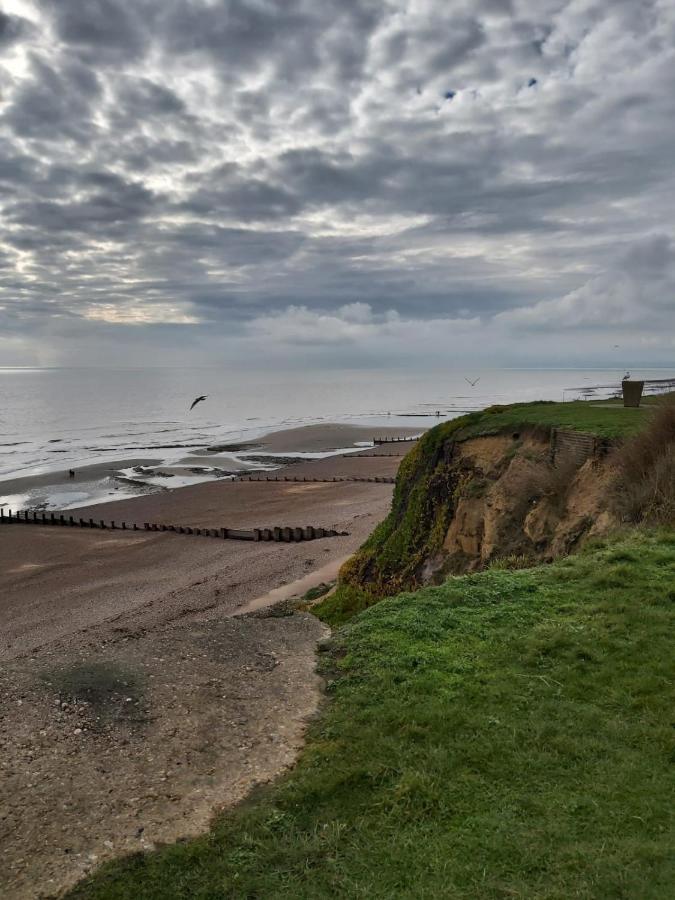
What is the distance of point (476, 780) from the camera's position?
19.3 feet

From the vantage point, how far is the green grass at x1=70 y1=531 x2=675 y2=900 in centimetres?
486

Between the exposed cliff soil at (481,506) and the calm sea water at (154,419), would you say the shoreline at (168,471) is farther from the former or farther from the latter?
the exposed cliff soil at (481,506)

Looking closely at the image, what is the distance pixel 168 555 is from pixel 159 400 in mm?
119754

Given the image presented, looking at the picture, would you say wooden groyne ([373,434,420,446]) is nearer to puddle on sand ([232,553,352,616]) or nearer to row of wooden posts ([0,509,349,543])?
row of wooden posts ([0,509,349,543])

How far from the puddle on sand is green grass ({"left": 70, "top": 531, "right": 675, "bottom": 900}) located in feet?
31.4

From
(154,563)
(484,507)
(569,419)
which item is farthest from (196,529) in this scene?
(569,419)

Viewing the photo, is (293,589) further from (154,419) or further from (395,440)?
(154,419)

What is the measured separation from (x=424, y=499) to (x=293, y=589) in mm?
5838

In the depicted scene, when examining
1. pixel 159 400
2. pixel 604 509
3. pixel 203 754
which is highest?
pixel 159 400

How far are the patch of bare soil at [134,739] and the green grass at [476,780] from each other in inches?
15.4

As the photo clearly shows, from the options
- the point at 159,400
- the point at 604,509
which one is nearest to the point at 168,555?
the point at 604,509

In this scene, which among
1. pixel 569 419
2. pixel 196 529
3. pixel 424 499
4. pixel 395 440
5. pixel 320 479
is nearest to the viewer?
pixel 569 419

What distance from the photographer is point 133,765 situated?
6789 mm

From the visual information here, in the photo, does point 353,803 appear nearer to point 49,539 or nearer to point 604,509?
point 604,509
